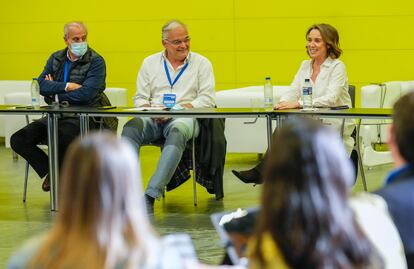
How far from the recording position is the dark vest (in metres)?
6.29

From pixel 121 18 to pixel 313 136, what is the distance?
8.57 m

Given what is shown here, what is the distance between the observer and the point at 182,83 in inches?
239

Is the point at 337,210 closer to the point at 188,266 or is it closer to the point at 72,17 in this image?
the point at 188,266

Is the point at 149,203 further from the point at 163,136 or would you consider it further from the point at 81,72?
the point at 81,72

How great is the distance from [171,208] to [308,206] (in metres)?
4.45

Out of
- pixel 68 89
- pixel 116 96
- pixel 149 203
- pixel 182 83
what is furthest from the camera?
pixel 116 96

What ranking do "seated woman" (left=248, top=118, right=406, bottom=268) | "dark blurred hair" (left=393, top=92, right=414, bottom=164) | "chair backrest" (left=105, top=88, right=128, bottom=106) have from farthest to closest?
"chair backrest" (left=105, top=88, right=128, bottom=106)
"dark blurred hair" (left=393, top=92, right=414, bottom=164)
"seated woman" (left=248, top=118, right=406, bottom=268)

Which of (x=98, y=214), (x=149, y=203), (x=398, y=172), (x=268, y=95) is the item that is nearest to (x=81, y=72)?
(x=149, y=203)

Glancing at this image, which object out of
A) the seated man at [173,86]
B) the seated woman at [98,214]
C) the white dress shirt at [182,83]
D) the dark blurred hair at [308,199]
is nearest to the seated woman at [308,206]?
the dark blurred hair at [308,199]

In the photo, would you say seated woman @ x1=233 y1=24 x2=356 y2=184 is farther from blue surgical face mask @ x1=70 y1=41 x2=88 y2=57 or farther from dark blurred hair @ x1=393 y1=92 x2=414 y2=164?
dark blurred hair @ x1=393 y1=92 x2=414 y2=164

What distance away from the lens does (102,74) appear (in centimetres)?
635

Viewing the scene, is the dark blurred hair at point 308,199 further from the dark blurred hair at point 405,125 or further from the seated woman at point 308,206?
the dark blurred hair at point 405,125

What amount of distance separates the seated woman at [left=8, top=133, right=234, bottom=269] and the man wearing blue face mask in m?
4.51

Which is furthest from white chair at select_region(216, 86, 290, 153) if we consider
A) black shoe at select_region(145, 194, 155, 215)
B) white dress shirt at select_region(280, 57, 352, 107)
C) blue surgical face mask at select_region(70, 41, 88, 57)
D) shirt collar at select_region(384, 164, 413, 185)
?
shirt collar at select_region(384, 164, 413, 185)
